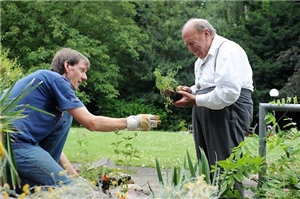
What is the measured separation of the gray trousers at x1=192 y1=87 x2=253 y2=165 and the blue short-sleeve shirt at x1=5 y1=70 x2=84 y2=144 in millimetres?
909

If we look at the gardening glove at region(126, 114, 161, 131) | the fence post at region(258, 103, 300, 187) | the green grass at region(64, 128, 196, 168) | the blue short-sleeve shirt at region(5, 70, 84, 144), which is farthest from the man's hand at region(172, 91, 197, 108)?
the green grass at region(64, 128, 196, 168)

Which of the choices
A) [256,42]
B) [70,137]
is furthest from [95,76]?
[70,137]

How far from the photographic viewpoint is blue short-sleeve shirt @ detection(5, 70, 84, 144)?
121 inches

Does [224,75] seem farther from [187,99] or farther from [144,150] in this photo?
[144,150]

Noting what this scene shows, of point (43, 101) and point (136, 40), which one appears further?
point (136, 40)

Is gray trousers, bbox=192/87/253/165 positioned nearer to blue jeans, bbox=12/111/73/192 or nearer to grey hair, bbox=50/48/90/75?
grey hair, bbox=50/48/90/75

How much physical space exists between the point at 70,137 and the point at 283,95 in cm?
1130

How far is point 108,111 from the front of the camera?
1038 inches

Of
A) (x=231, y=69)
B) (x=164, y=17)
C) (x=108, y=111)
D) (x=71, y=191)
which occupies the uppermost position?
(x=164, y=17)

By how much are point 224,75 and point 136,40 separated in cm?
2266

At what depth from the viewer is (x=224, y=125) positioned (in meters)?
3.41

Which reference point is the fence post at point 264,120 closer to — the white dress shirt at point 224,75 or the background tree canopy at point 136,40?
the white dress shirt at point 224,75

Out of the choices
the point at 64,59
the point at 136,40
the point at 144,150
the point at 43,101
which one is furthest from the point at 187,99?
the point at 136,40

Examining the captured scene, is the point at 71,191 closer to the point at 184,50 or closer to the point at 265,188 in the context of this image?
the point at 265,188
